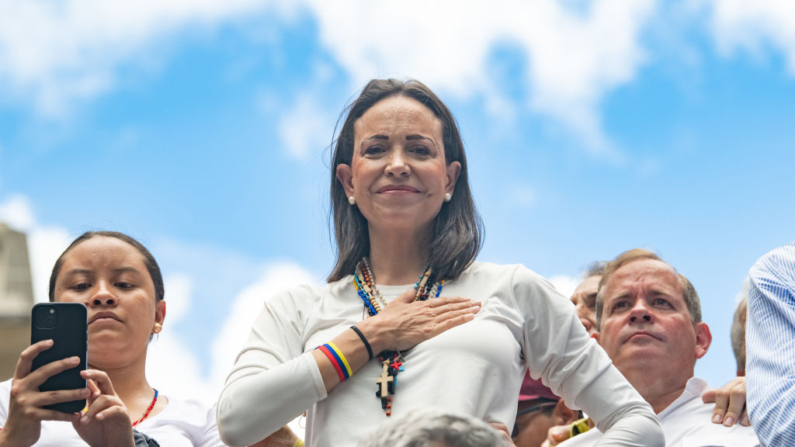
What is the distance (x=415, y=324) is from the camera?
3445 millimetres

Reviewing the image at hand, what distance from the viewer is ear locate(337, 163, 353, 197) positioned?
4.03 metres

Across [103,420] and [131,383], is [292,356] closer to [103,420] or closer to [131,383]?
[103,420]

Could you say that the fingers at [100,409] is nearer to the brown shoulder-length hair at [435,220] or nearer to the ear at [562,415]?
the brown shoulder-length hair at [435,220]

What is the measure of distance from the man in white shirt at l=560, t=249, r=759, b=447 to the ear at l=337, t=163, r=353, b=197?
1791 mm

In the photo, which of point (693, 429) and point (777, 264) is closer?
point (777, 264)

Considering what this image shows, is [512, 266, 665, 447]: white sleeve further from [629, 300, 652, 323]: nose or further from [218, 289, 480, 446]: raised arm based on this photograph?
[629, 300, 652, 323]: nose

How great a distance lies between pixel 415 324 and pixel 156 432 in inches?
51.2

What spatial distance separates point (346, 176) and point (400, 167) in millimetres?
356

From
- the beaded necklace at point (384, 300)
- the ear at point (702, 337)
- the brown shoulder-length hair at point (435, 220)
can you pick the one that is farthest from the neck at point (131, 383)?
the ear at point (702, 337)

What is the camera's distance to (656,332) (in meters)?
5.10

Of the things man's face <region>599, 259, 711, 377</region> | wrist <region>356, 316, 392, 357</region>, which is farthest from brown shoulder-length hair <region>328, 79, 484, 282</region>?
man's face <region>599, 259, 711, 377</region>

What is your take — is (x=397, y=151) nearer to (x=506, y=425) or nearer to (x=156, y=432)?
(x=506, y=425)

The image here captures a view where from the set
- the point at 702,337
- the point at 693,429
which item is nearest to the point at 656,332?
the point at 702,337

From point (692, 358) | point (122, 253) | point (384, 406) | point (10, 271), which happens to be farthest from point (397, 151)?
point (10, 271)
